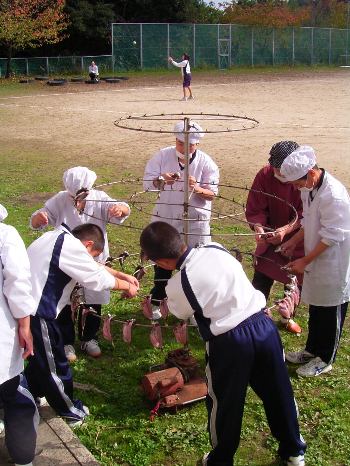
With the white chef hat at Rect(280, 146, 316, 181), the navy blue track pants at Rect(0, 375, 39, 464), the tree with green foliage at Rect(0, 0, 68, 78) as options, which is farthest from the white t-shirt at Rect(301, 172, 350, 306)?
the tree with green foliage at Rect(0, 0, 68, 78)

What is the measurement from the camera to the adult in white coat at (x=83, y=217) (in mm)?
4547

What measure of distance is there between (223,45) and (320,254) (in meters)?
38.2

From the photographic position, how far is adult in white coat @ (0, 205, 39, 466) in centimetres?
306

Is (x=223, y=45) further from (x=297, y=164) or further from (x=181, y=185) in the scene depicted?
(x=297, y=164)

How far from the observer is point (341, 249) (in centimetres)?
421

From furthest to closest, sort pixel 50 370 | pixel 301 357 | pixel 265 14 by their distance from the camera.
A: 1. pixel 265 14
2. pixel 301 357
3. pixel 50 370

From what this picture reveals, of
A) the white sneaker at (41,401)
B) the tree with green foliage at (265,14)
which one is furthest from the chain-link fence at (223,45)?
the white sneaker at (41,401)

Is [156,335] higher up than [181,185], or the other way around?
[181,185]

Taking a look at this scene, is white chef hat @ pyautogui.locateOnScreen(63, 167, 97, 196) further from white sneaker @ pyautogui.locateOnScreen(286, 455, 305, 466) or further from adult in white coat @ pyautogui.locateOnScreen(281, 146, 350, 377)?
white sneaker @ pyautogui.locateOnScreen(286, 455, 305, 466)

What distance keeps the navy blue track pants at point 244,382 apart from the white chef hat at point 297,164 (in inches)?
41.9

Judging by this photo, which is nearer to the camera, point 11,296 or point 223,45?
point 11,296

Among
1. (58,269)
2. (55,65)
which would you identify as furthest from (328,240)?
(55,65)

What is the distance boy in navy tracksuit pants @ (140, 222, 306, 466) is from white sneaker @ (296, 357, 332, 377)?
1.14 m

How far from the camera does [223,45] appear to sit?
40.1 metres
